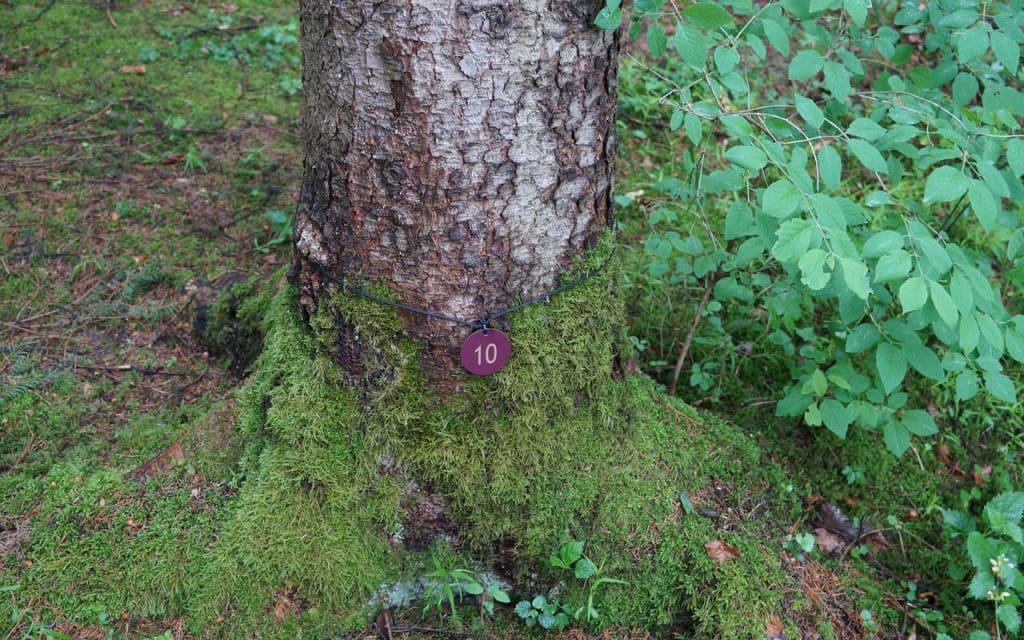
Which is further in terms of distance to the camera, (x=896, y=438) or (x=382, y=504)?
(x=896, y=438)

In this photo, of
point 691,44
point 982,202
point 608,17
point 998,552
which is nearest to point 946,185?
point 982,202

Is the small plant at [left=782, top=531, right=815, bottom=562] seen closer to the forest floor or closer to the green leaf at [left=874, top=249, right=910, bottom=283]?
the forest floor

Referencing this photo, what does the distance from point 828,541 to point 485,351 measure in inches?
65.8

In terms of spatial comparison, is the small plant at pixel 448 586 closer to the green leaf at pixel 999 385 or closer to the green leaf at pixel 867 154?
the green leaf at pixel 867 154

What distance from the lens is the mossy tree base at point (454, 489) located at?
2.25 metres

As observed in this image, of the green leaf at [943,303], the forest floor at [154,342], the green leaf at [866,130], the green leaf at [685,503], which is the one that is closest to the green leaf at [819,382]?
the forest floor at [154,342]

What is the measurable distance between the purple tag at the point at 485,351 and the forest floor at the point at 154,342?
0.89m

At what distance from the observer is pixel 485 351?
7.11ft

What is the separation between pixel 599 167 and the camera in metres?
2.17

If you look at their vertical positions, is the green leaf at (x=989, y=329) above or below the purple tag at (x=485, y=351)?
above

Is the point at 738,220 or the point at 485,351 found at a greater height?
the point at 738,220

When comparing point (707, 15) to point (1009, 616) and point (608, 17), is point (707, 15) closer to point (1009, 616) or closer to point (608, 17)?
point (608, 17)

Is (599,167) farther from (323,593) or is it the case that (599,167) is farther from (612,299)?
(323,593)

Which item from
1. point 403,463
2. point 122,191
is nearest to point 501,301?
point 403,463
